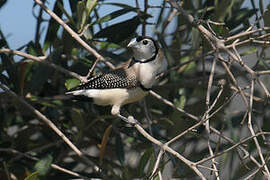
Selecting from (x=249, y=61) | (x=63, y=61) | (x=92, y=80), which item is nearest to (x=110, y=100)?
(x=92, y=80)

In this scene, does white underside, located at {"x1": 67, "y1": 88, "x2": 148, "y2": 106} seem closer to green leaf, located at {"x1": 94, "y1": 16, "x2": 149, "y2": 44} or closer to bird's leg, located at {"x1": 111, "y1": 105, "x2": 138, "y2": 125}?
bird's leg, located at {"x1": 111, "y1": 105, "x2": 138, "y2": 125}

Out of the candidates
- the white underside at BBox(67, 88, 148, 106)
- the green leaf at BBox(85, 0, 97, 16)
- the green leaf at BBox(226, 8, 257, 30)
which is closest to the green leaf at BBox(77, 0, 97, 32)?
the green leaf at BBox(85, 0, 97, 16)

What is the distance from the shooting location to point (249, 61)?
110 inches

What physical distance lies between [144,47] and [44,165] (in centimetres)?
63

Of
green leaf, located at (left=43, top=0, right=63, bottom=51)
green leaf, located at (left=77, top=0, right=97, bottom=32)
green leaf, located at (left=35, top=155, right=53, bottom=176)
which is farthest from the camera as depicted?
green leaf, located at (left=43, top=0, right=63, bottom=51)

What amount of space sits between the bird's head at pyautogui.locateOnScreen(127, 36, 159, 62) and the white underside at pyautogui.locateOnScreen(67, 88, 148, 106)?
162 mm

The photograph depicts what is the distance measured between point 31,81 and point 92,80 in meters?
0.26

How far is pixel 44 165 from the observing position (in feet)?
6.93

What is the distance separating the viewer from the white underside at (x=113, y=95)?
2.12m

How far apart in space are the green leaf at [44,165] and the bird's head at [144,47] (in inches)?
22.1

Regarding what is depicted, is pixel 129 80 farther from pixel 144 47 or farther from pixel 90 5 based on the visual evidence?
pixel 90 5

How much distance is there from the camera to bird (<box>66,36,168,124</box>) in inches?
83.3

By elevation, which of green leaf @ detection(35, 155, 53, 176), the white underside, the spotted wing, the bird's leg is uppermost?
the spotted wing

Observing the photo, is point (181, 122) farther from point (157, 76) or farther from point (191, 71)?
point (191, 71)
